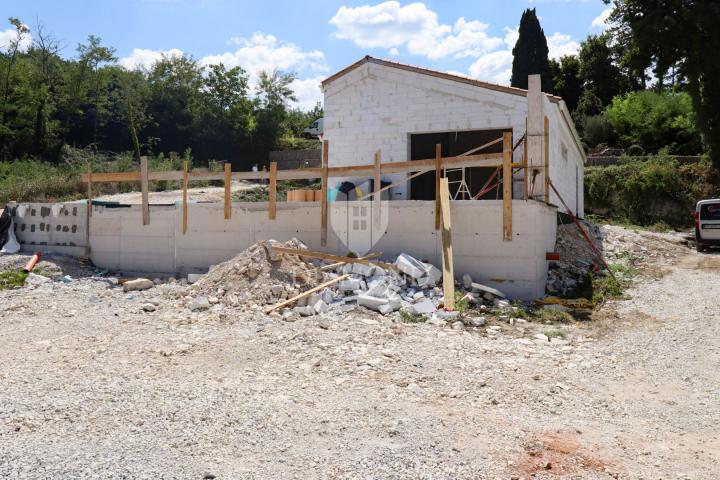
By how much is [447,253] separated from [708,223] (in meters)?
10.8

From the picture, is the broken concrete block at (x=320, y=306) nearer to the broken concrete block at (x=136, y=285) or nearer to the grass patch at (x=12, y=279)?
the broken concrete block at (x=136, y=285)

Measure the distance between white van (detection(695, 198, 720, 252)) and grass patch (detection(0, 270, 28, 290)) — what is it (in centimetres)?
1694

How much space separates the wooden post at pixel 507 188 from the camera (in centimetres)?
892

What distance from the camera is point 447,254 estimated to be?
8.90 meters

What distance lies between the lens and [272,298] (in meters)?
8.57

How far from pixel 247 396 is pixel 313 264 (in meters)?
4.70

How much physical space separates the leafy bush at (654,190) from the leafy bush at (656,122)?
5.03 m

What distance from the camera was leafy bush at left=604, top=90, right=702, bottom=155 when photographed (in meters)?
27.9

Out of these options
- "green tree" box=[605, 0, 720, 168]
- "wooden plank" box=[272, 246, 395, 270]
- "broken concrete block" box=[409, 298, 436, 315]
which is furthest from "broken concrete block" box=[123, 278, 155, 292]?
"green tree" box=[605, 0, 720, 168]

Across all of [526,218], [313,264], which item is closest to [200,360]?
[313,264]

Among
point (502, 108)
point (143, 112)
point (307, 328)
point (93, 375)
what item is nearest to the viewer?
point (93, 375)

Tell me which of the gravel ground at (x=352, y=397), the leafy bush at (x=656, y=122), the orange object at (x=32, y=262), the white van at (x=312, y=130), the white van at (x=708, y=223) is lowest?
the gravel ground at (x=352, y=397)

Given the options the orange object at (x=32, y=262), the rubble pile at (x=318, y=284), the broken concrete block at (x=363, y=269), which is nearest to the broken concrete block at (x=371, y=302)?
the rubble pile at (x=318, y=284)

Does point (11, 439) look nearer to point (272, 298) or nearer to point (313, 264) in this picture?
point (272, 298)
